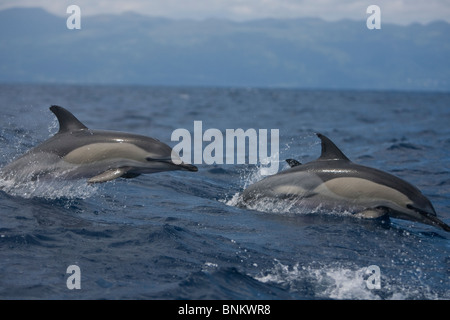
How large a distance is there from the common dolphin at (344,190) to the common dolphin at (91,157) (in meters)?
1.28

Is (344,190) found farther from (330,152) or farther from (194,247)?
(194,247)

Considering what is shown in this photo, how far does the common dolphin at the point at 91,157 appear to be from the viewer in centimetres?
788

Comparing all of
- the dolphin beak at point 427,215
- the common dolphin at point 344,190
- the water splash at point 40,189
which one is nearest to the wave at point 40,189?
the water splash at point 40,189

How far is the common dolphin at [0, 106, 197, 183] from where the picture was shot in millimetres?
7879

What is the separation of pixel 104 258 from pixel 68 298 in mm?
975

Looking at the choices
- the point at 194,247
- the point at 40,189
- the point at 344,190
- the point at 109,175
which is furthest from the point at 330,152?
the point at 40,189

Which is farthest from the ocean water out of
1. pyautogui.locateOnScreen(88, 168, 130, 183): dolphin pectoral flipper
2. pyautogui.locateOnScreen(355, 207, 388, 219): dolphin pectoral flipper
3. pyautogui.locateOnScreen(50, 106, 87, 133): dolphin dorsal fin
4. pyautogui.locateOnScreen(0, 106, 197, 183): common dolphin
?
pyautogui.locateOnScreen(50, 106, 87, 133): dolphin dorsal fin

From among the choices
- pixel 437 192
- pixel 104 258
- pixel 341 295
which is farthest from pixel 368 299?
pixel 437 192

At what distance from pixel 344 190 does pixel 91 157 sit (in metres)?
3.32

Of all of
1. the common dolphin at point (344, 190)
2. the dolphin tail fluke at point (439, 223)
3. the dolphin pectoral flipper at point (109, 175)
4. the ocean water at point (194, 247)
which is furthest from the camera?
the common dolphin at point (344, 190)

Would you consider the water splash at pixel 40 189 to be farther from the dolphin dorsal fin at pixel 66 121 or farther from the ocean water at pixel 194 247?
the dolphin dorsal fin at pixel 66 121

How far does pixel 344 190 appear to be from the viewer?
7.91m

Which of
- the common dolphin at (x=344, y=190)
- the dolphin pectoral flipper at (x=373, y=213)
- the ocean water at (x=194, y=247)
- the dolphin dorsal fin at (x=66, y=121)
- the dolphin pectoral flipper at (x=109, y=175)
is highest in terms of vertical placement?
the dolphin dorsal fin at (x=66, y=121)

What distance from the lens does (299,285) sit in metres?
5.27
